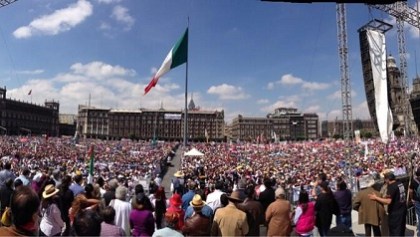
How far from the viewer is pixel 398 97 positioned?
68438mm

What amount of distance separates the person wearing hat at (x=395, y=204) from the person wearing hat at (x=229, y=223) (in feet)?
9.20

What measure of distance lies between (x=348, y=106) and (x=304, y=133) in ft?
543

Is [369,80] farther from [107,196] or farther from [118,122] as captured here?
[118,122]

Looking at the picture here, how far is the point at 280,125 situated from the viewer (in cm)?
18375

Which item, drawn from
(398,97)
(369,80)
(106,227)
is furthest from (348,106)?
(398,97)

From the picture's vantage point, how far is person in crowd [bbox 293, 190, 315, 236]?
665cm

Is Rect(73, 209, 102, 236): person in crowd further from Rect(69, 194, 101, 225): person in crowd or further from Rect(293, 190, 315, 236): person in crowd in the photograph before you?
Rect(293, 190, 315, 236): person in crowd

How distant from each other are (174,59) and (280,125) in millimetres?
168745

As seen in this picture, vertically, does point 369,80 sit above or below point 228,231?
above

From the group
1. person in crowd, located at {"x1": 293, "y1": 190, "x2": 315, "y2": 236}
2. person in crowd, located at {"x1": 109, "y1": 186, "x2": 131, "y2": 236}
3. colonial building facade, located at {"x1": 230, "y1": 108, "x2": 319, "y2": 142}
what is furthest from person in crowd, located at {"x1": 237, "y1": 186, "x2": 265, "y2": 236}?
colonial building facade, located at {"x1": 230, "y1": 108, "x2": 319, "y2": 142}

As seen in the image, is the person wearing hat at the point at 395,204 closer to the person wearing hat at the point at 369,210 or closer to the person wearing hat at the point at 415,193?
the person wearing hat at the point at 369,210

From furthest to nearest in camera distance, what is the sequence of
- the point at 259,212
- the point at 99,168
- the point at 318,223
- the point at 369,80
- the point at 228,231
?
the point at 99,168 < the point at 369,80 < the point at 318,223 < the point at 259,212 < the point at 228,231

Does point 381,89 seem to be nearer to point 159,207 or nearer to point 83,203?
point 159,207

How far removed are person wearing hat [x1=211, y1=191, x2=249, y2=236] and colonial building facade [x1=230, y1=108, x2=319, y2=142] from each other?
176176 mm
